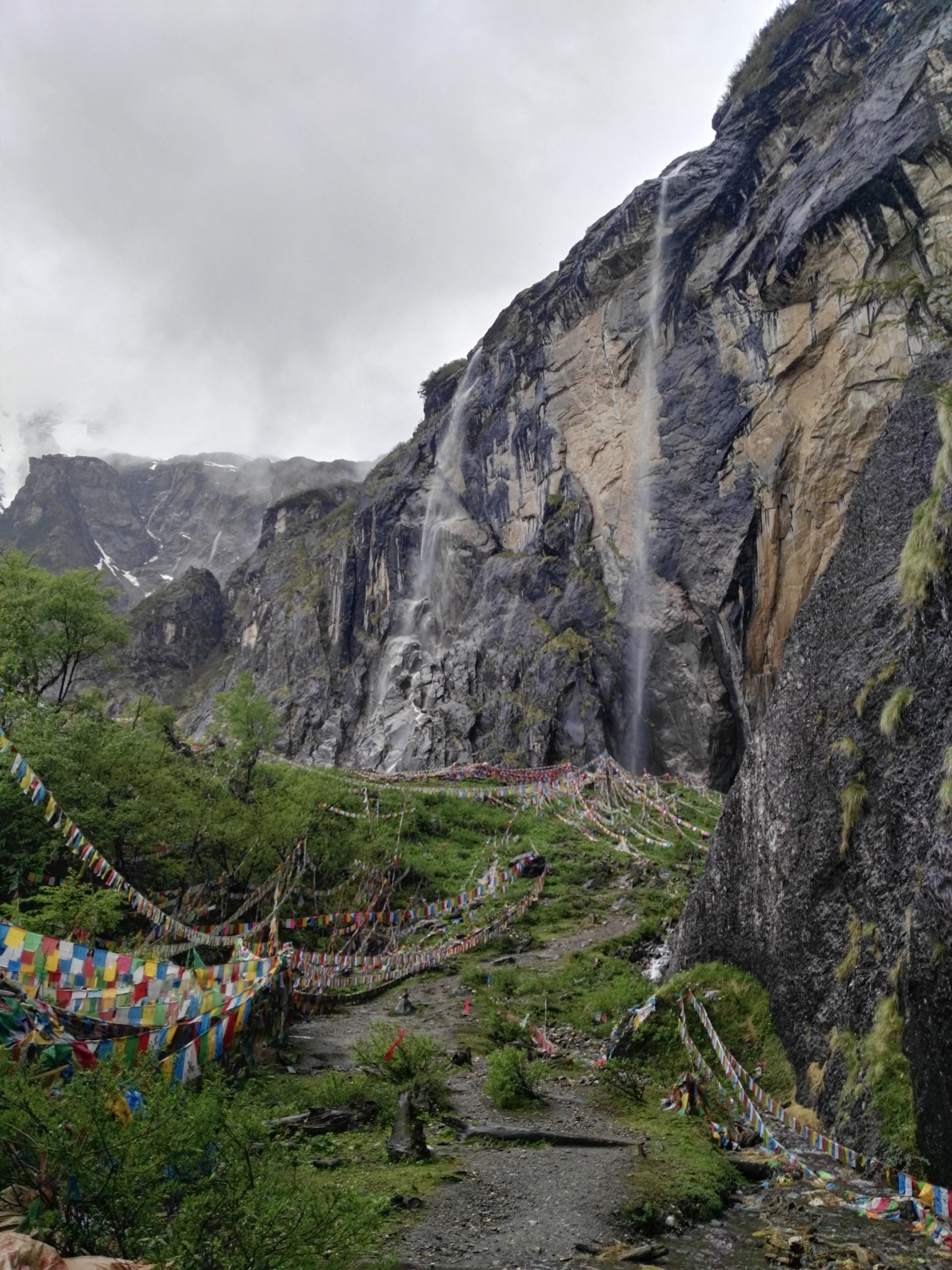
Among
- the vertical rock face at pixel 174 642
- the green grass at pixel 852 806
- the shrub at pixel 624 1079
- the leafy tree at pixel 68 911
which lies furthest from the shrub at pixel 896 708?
the vertical rock face at pixel 174 642

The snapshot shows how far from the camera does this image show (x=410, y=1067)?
9.73 meters

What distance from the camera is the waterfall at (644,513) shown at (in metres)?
45.8

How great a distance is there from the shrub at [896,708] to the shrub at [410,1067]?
706 cm

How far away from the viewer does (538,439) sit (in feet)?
184

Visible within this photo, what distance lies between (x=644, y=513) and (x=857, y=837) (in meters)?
41.1

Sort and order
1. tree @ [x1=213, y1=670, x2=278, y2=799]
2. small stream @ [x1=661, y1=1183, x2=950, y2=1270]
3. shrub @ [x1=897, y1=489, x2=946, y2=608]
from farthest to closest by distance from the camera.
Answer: tree @ [x1=213, y1=670, x2=278, y2=799]
shrub @ [x1=897, y1=489, x2=946, y2=608]
small stream @ [x1=661, y1=1183, x2=950, y2=1270]

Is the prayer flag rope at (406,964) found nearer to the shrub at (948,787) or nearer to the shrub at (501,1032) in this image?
the shrub at (501,1032)

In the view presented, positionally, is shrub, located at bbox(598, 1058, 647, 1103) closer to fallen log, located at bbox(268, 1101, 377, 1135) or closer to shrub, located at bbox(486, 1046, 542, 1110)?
shrub, located at bbox(486, 1046, 542, 1110)

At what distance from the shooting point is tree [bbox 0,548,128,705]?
23812mm

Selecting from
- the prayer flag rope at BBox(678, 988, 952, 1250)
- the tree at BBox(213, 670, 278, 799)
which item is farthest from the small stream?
the tree at BBox(213, 670, 278, 799)

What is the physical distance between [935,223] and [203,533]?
182 m

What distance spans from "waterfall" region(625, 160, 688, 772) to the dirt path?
35664mm

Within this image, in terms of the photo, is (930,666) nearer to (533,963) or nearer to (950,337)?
(950,337)

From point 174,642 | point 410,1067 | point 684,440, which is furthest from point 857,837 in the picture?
point 174,642
